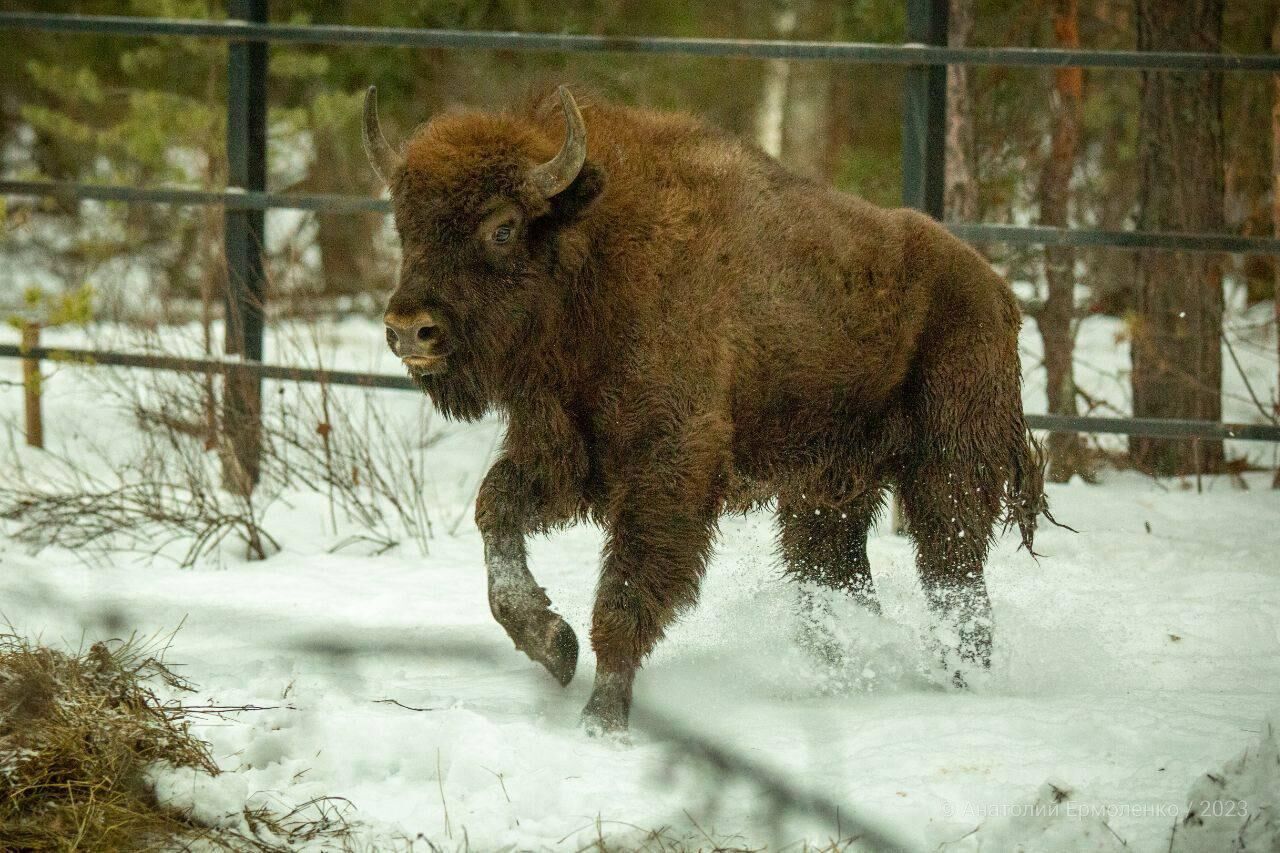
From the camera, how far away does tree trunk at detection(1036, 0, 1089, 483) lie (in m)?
6.71

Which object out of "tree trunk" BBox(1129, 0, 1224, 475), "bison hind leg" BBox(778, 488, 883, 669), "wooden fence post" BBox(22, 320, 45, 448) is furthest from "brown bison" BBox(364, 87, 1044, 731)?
"wooden fence post" BBox(22, 320, 45, 448)

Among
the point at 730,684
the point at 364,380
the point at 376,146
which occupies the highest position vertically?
the point at 376,146

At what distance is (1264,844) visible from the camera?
2.52m

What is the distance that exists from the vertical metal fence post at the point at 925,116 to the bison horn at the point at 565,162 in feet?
7.85

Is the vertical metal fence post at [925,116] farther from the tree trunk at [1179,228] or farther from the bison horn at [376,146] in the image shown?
the bison horn at [376,146]

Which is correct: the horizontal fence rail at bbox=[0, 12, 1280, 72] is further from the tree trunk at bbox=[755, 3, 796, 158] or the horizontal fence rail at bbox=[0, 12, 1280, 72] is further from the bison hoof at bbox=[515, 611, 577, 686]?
the tree trunk at bbox=[755, 3, 796, 158]

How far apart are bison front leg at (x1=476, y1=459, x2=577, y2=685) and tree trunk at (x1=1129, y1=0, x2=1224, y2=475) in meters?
3.96

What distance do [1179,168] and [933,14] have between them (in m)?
1.89

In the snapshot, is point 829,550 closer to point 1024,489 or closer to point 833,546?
point 833,546

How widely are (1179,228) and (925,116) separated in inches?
73.3

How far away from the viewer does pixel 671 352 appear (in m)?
3.59

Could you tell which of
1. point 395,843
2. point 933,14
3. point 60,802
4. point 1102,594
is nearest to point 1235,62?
point 933,14

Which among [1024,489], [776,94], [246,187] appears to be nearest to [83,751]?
[1024,489]

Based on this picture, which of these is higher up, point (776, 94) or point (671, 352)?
point (776, 94)
